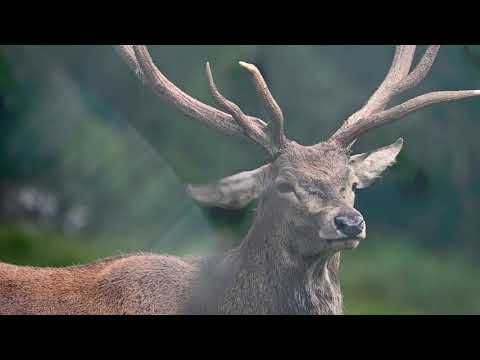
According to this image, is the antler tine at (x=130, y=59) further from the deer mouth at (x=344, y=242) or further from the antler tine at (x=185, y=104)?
the deer mouth at (x=344, y=242)

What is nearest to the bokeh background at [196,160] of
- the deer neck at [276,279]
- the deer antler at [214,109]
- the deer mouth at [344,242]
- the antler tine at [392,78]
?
the antler tine at [392,78]

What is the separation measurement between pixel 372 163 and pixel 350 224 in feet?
1.90

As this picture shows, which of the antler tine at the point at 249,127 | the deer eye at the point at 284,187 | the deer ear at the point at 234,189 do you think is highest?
the antler tine at the point at 249,127

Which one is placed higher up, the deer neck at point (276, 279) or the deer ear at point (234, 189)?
the deer ear at point (234, 189)

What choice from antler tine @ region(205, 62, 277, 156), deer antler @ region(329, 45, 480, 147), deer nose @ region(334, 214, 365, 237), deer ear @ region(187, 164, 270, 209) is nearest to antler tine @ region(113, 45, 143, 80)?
antler tine @ region(205, 62, 277, 156)

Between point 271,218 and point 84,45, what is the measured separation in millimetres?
1182

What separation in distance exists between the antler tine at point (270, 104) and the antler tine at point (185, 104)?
7 centimetres

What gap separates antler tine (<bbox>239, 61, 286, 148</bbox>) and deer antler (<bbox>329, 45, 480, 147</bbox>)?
0.21 metres

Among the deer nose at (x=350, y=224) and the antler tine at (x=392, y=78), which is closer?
the deer nose at (x=350, y=224)

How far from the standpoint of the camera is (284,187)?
293 cm

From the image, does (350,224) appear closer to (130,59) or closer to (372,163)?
(372,163)

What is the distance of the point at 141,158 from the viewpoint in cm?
358

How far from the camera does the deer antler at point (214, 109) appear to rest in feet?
9.73

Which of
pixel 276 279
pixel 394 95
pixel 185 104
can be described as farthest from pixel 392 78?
pixel 276 279
